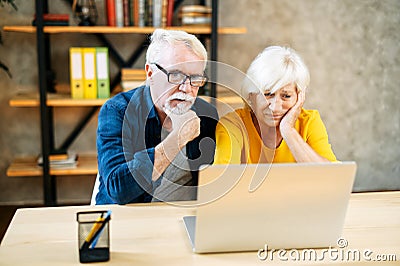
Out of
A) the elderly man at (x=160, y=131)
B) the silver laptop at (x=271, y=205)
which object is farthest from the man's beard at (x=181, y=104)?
the silver laptop at (x=271, y=205)

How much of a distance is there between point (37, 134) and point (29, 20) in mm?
722

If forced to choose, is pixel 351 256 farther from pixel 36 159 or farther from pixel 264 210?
pixel 36 159

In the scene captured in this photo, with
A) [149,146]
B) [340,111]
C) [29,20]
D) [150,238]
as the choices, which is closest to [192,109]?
[149,146]

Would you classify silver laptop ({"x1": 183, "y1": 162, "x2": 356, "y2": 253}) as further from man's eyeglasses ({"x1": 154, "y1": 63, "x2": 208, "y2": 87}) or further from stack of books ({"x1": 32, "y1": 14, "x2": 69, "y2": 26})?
stack of books ({"x1": 32, "y1": 14, "x2": 69, "y2": 26})

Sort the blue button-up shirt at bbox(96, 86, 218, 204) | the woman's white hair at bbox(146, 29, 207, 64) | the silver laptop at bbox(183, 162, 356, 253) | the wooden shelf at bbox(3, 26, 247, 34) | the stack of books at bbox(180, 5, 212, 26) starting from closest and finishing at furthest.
A: the silver laptop at bbox(183, 162, 356, 253), the blue button-up shirt at bbox(96, 86, 218, 204), the woman's white hair at bbox(146, 29, 207, 64), the wooden shelf at bbox(3, 26, 247, 34), the stack of books at bbox(180, 5, 212, 26)

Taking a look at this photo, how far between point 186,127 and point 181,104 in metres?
0.10

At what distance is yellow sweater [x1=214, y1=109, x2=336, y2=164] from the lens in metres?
1.80

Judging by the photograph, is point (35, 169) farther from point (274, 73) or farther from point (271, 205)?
point (271, 205)

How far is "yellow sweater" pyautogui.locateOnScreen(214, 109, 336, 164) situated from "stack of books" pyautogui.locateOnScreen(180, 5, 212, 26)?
1.48 m

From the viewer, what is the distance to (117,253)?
1.33m

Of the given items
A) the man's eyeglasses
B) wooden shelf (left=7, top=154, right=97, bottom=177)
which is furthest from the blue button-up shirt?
wooden shelf (left=7, top=154, right=97, bottom=177)

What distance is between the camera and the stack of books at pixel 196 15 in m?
3.29

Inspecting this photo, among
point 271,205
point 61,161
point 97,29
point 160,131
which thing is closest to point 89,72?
point 97,29

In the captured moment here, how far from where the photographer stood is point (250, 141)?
6.18ft
